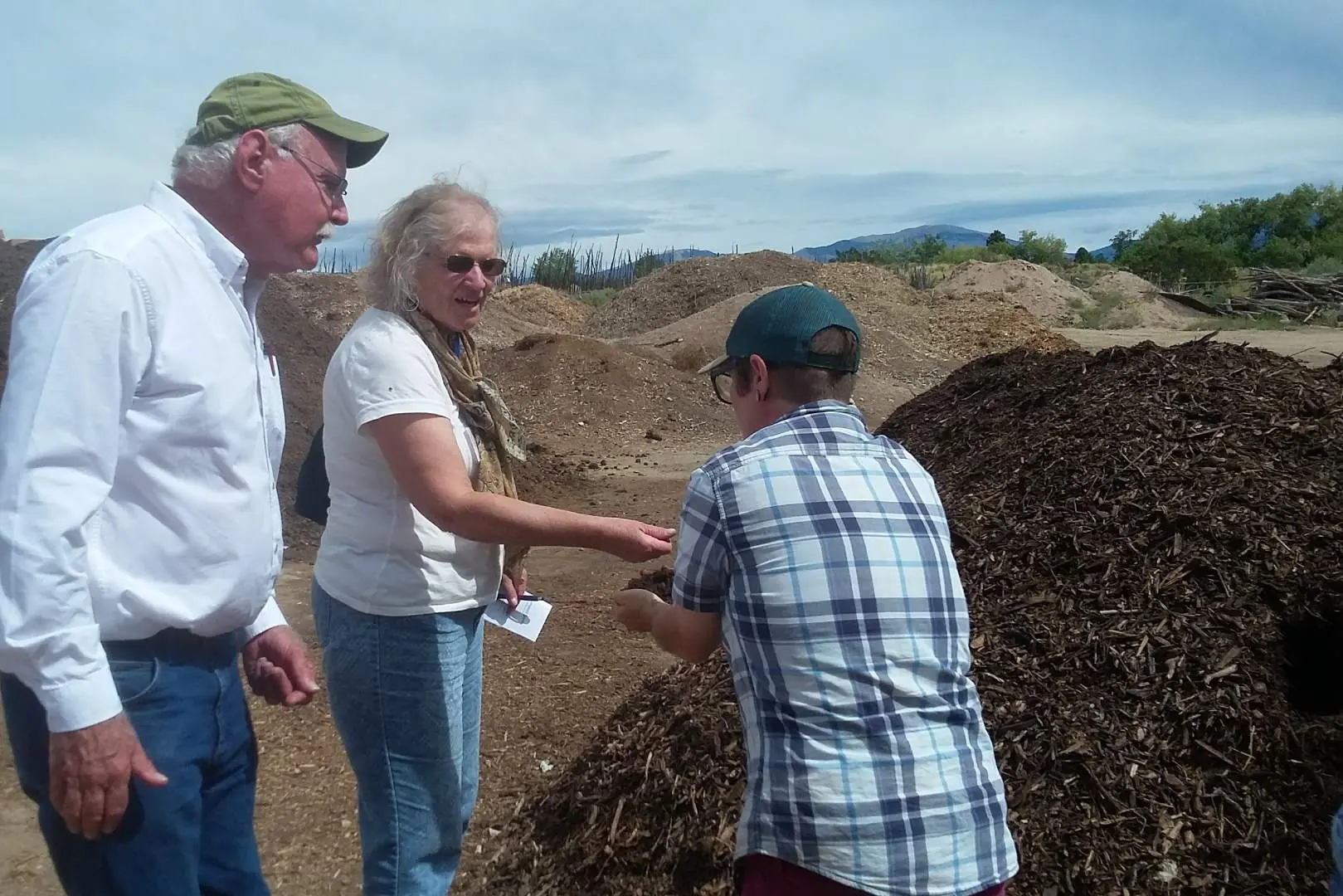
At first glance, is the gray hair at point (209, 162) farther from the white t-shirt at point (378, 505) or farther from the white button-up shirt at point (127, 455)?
the white t-shirt at point (378, 505)

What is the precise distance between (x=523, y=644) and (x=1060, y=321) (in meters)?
24.7

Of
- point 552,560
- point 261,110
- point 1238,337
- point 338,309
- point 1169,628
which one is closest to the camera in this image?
point 261,110

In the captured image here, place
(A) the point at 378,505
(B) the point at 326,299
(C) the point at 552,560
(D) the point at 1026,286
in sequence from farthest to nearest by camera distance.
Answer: (D) the point at 1026,286, (B) the point at 326,299, (C) the point at 552,560, (A) the point at 378,505

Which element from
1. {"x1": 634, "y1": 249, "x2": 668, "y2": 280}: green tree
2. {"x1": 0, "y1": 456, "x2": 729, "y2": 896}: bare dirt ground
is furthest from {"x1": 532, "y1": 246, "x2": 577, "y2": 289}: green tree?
{"x1": 0, "y1": 456, "x2": 729, "y2": 896}: bare dirt ground

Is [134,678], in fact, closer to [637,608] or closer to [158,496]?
[158,496]

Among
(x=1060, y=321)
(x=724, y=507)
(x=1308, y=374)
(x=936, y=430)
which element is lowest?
Answer: (x=1060, y=321)

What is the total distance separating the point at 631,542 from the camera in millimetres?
2158

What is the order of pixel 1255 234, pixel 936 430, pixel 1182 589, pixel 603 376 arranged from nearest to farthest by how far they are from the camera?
pixel 1182 589 → pixel 936 430 → pixel 603 376 → pixel 1255 234

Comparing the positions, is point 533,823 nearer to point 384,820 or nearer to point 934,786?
point 384,820

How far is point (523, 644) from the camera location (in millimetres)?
5441

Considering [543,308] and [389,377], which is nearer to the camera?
[389,377]

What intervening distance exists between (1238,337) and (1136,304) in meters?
7.97

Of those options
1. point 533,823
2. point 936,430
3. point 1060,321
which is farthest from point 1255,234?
point 533,823

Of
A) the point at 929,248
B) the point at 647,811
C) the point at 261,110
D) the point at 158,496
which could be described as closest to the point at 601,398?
the point at 647,811
